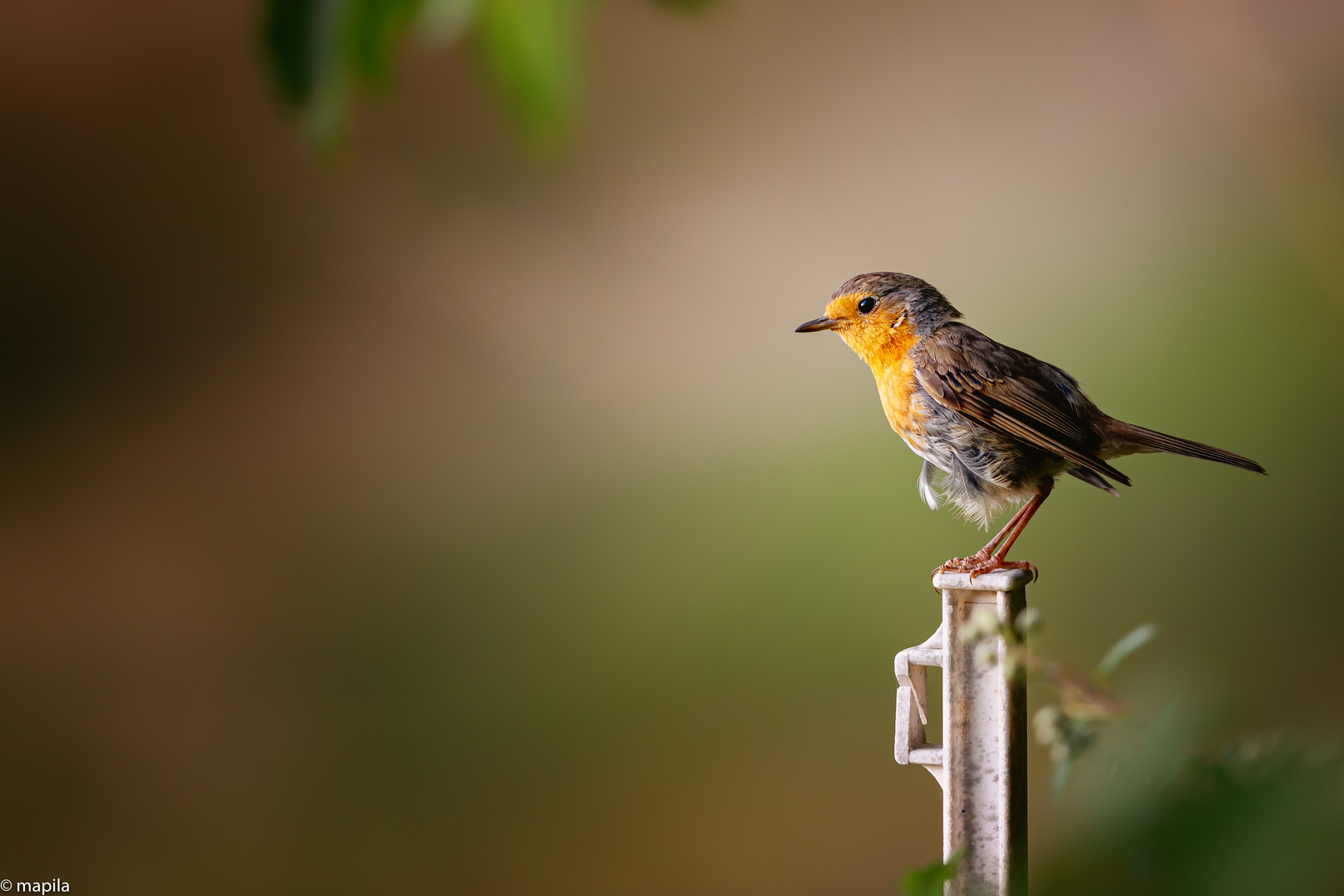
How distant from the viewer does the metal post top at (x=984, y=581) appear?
777 millimetres

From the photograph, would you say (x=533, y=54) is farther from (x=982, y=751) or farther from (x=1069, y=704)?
(x=982, y=751)

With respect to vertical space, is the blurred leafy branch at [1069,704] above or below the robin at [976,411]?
below

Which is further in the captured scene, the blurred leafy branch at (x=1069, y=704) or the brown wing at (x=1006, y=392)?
the brown wing at (x=1006, y=392)

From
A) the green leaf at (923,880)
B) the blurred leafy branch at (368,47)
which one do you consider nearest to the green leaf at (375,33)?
the blurred leafy branch at (368,47)

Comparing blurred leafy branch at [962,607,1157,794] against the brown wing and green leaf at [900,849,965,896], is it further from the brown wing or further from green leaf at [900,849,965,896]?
the brown wing

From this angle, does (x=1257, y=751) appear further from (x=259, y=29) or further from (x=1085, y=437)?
(x=1085, y=437)

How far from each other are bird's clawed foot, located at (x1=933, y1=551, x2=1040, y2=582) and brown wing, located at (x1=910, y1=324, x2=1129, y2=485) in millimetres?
115

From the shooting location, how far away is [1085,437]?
1052 millimetres

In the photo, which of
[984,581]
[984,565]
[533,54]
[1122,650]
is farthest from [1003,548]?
[533,54]

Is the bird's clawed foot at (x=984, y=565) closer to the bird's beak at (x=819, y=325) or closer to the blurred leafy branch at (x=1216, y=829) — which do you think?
the bird's beak at (x=819, y=325)

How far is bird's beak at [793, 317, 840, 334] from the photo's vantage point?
112cm

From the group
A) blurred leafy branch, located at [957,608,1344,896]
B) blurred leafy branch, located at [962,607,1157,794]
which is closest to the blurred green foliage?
blurred leafy branch, located at [957,608,1344,896]

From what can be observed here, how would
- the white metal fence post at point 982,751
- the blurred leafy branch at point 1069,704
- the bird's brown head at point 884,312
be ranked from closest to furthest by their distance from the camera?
the blurred leafy branch at point 1069,704
the white metal fence post at point 982,751
the bird's brown head at point 884,312

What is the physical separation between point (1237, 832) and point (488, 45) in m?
0.40
